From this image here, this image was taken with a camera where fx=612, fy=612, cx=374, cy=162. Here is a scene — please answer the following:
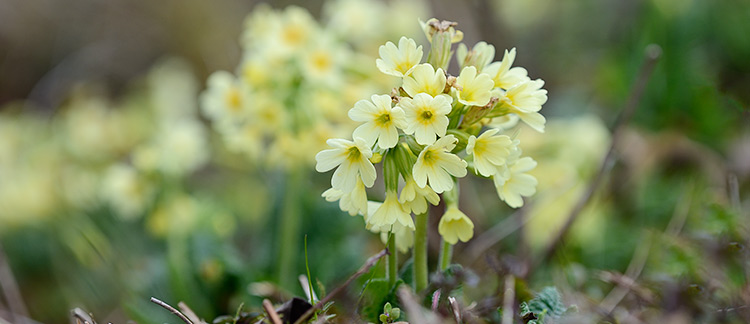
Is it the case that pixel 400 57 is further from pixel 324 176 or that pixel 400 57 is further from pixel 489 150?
pixel 324 176

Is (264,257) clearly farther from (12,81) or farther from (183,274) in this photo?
(12,81)

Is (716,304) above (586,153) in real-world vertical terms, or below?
below

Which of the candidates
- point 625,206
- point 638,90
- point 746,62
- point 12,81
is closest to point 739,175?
point 625,206

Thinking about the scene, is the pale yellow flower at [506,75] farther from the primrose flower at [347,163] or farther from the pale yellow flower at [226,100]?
the pale yellow flower at [226,100]

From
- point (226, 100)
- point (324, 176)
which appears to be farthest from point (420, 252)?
point (324, 176)

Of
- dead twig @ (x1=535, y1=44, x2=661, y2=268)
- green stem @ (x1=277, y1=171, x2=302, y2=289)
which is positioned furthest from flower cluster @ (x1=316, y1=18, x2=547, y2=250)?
green stem @ (x1=277, y1=171, x2=302, y2=289)

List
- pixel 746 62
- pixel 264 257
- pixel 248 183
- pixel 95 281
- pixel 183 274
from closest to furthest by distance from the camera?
pixel 183 274
pixel 264 257
pixel 95 281
pixel 746 62
pixel 248 183
